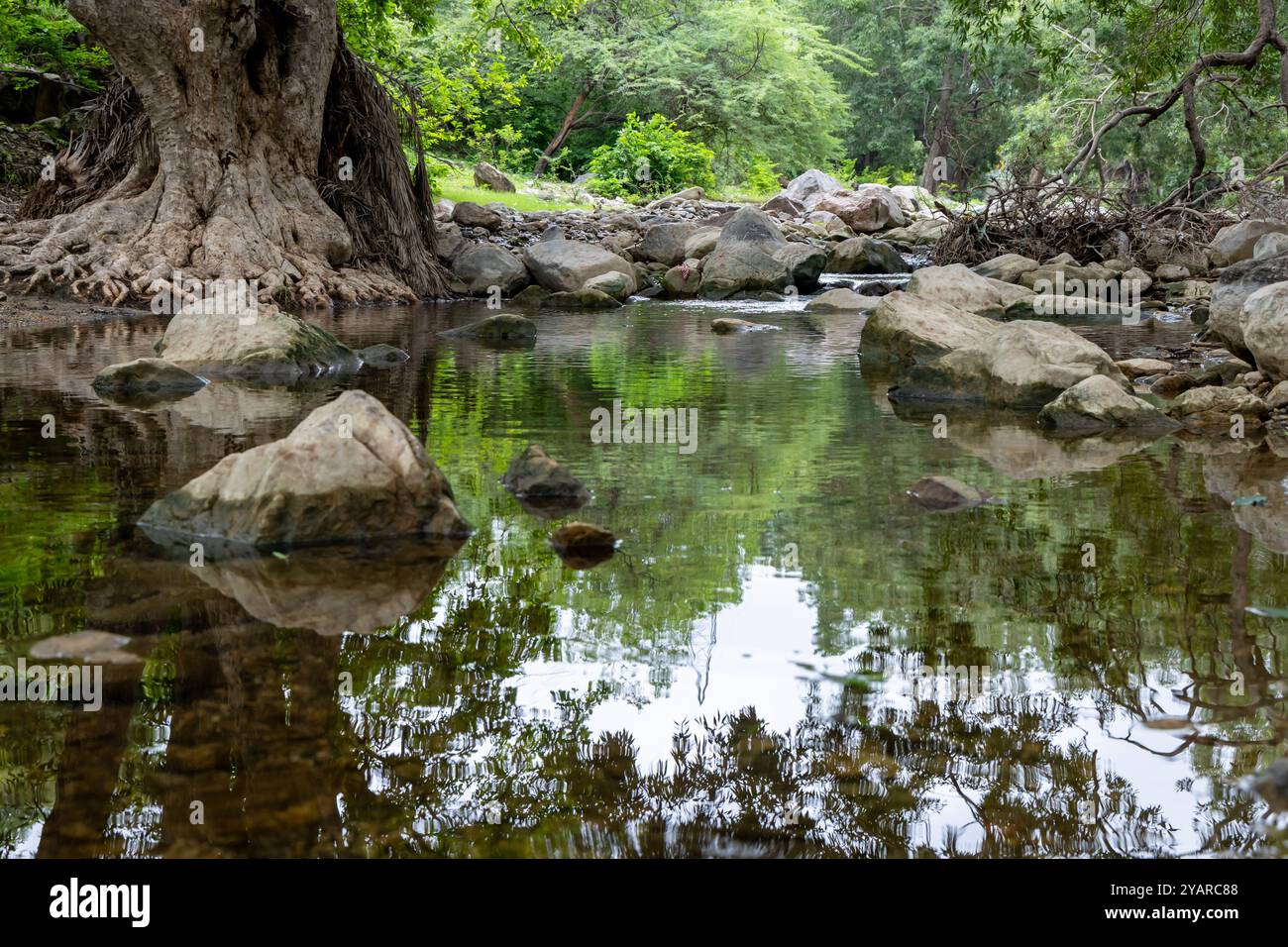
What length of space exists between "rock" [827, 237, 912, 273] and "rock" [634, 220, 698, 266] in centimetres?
265

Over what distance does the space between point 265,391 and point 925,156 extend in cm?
4777

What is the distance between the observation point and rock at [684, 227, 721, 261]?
2180cm

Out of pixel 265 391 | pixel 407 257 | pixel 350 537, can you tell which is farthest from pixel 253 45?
pixel 350 537

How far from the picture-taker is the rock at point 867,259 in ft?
72.1

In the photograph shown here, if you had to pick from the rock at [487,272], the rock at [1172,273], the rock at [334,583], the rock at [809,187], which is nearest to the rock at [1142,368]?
the rock at [334,583]

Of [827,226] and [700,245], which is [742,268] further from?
[827,226]

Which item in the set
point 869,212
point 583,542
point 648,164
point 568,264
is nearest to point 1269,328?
point 583,542

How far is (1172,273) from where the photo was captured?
18188mm

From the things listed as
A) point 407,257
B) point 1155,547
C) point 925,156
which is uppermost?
point 925,156

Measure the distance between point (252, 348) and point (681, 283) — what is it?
35.4 feet

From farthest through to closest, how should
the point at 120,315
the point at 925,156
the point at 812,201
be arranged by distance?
the point at 925,156 < the point at 812,201 < the point at 120,315
